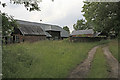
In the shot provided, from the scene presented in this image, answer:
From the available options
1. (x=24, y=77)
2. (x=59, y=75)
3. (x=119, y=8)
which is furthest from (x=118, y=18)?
(x=24, y=77)

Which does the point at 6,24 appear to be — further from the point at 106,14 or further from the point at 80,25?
the point at 80,25

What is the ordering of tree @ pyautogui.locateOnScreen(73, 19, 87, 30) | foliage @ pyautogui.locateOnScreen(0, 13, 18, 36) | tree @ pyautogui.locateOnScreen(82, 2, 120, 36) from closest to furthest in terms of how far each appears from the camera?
foliage @ pyautogui.locateOnScreen(0, 13, 18, 36), tree @ pyautogui.locateOnScreen(82, 2, 120, 36), tree @ pyautogui.locateOnScreen(73, 19, 87, 30)

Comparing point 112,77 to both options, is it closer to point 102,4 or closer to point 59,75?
point 59,75

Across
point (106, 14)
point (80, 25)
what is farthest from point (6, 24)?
point (80, 25)

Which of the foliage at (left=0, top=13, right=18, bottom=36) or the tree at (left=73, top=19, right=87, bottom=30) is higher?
the tree at (left=73, top=19, right=87, bottom=30)

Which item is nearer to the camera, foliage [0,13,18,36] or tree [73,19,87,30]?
foliage [0,13,18,36]

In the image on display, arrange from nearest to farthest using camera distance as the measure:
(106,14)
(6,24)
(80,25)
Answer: (6,24) < (106,14) < (80,25)

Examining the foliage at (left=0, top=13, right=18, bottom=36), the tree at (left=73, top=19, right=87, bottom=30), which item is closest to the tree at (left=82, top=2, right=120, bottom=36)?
the foliage at (left=0, top=13, right=18, bottom=36)

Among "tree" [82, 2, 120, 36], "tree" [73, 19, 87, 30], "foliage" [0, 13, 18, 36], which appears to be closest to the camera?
"foliage" [0, 13, 18, 36]

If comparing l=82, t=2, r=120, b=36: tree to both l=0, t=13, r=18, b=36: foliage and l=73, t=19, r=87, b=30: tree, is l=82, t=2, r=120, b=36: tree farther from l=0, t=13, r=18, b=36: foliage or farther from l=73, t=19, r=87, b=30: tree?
l=73, t=19, r=87, b=30: tree

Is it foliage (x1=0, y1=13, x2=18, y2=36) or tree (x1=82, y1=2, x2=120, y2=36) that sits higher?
tree (x1=82, y1=2, x2=120, y2=36)

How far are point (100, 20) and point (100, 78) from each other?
18.4 metres

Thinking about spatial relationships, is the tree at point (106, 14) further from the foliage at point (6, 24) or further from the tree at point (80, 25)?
the tree at point (80, 25)

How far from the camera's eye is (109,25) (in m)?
20.3
